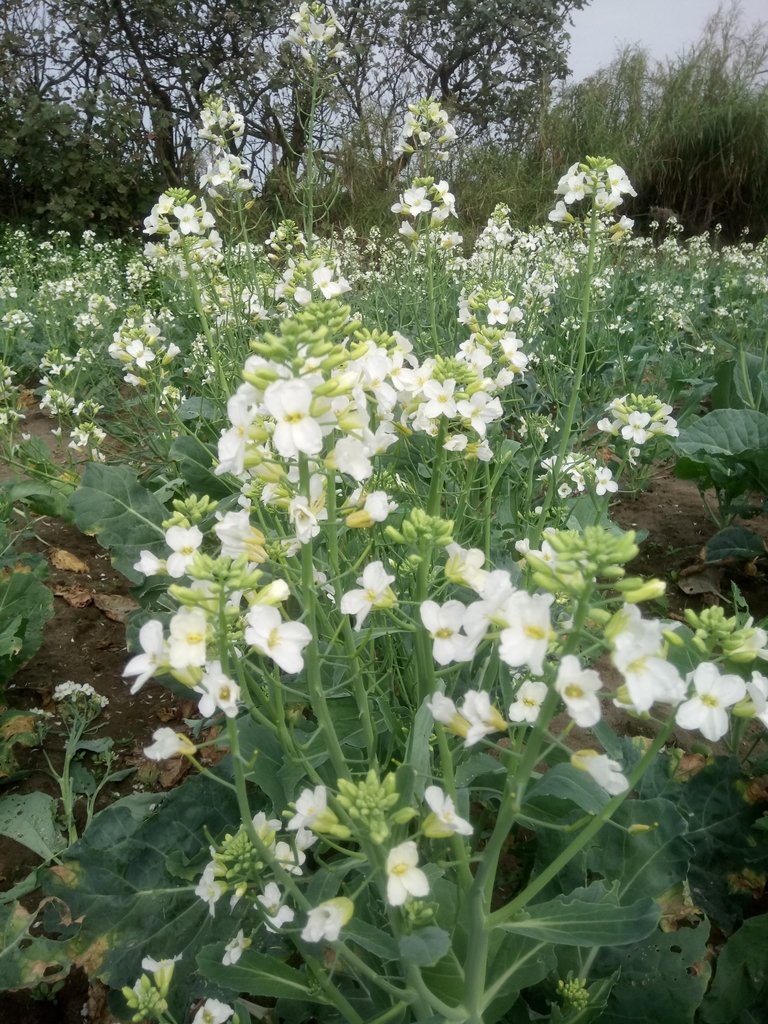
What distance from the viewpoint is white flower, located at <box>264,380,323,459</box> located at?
88cm

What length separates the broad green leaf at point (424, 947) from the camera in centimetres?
87

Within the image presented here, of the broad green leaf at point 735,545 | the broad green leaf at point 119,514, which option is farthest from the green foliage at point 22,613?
the broad green leaf at point 735,545

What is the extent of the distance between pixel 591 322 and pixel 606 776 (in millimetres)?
4416

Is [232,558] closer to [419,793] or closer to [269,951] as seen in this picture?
[419,793]

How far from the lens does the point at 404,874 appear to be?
0.85 metres

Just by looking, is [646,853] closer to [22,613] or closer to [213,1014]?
[213,1014]

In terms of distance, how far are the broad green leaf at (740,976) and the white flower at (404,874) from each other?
939 millimetres

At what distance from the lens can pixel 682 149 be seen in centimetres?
1159

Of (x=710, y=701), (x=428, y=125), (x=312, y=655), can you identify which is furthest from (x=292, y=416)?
(x=428, y=125)

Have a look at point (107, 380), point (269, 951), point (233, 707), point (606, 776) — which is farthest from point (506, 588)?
point (107, 380)

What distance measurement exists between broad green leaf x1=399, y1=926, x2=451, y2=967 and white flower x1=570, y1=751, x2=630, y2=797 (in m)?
0.26

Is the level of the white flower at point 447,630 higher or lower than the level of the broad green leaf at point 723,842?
higher

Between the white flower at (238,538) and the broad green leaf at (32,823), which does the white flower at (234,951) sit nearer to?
the white flower at (238,538)

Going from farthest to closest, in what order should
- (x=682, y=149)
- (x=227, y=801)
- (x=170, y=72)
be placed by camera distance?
1. (x=682, y=149)
2. (x=170, y=72)
3. (x=227, y=801)
